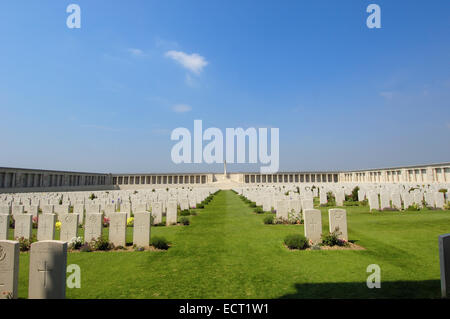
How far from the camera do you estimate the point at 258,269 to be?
6484 mm

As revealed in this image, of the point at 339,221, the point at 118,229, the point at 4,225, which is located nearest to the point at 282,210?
the point at 339,221

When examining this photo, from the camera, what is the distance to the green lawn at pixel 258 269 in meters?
5.12

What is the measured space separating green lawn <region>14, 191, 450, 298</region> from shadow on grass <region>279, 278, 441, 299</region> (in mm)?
17

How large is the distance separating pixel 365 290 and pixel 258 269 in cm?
244

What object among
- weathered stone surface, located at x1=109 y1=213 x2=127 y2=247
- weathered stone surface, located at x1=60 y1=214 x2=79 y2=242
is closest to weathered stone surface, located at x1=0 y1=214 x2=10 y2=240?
weathered stone surface, located at x1=60 y1=214 x2=79 y2=242

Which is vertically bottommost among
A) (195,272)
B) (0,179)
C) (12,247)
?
(195,272)

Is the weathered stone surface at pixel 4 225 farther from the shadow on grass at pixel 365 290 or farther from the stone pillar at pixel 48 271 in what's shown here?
the shadow on grass at pixel 365 290

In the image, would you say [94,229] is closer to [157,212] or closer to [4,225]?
[4,225]

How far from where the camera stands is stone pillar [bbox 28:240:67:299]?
446 centimetres

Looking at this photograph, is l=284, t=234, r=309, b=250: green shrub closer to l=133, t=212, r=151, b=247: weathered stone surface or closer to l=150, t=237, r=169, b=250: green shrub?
l=150, t=237, r=169, b=250: green shrub

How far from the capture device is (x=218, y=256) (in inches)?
305
